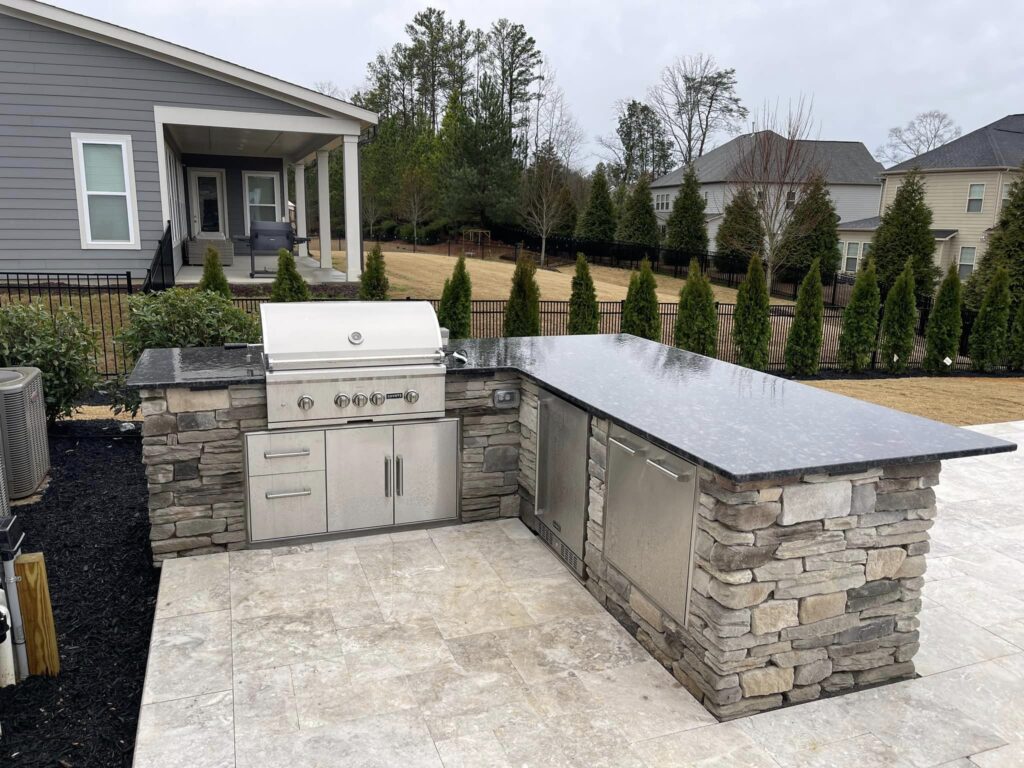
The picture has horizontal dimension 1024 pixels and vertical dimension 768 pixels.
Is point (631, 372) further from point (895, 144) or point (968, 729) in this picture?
point (895, 144)

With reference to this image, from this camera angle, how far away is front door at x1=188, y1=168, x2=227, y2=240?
1559cm

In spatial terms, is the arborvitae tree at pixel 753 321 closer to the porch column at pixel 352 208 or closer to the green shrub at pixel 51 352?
the porch column at pixel 352 208

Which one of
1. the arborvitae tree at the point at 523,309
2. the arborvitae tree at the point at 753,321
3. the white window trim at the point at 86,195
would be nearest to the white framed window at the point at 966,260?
the arborvitae tree at the point at 753,321

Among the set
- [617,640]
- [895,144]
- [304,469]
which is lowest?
[617,640]

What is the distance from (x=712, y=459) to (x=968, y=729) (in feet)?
4.61

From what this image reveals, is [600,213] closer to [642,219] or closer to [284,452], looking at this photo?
[642,219]

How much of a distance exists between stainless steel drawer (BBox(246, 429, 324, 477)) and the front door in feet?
41.8

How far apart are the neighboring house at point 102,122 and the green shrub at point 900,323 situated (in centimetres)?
884

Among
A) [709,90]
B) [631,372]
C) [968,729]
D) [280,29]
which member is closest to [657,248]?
[709,90]

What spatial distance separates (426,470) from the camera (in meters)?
4.41

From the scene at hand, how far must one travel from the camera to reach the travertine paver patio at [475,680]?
2.60 m

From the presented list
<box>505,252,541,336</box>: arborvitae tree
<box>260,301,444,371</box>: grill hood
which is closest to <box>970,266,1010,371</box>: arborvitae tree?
<box>505,252,541,336</box>: arborvitae tree

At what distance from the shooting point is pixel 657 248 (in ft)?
86.5

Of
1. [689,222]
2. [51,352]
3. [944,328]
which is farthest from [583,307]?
[689,222]
